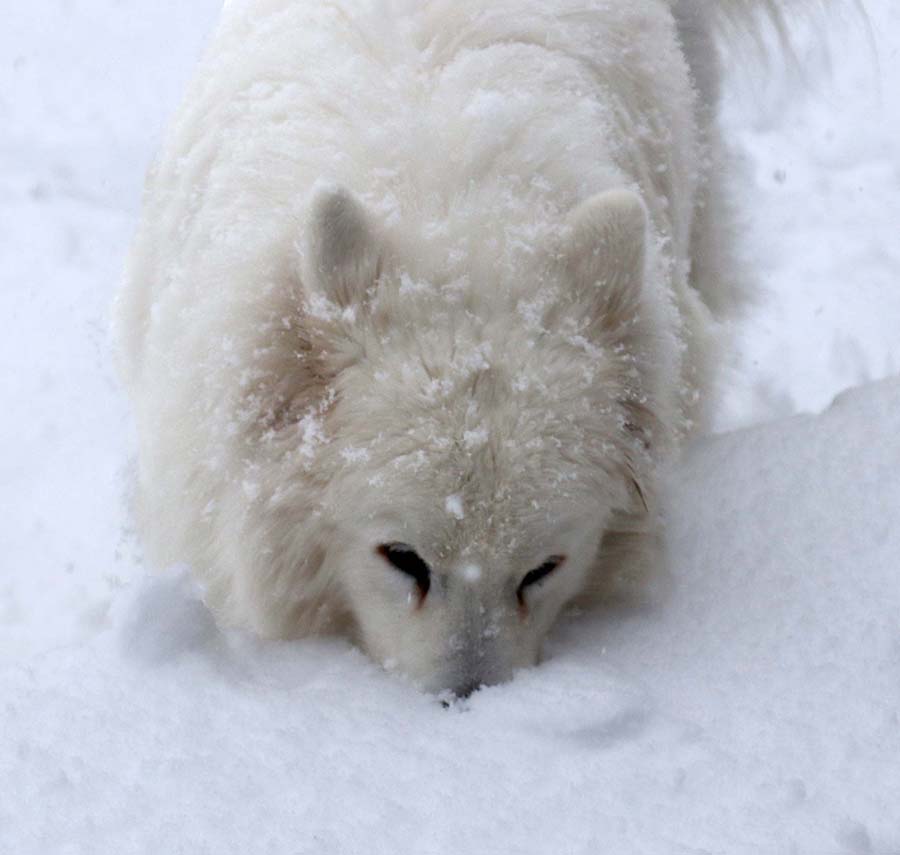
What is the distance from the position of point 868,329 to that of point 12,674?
13.9ft

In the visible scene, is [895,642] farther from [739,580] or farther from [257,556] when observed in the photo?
[257,556]

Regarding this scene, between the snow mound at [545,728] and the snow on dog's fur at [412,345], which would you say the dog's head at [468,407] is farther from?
the snow mound at [545,728]

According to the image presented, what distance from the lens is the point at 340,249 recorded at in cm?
259

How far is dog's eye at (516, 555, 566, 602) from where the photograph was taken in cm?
285

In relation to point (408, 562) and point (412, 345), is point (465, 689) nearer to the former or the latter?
point (408, 562)

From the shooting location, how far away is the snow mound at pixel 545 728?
223cm

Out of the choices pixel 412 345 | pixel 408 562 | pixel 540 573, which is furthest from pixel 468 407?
pixel 540 573

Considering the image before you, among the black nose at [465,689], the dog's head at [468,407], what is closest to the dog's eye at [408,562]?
the dog's head at [468,407]

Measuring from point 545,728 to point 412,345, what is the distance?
856 millimetres

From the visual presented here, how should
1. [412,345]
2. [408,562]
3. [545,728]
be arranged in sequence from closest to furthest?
[545,728] < [412,345] < [408,562]

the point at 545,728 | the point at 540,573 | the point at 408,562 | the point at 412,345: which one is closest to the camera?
the point at 545,728

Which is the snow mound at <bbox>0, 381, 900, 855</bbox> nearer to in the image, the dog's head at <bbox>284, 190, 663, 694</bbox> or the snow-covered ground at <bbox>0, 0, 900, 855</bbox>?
the snow-covered ground at <bbox>0, 0, 900, 855</bbox>

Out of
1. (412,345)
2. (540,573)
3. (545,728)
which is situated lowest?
(545,728)

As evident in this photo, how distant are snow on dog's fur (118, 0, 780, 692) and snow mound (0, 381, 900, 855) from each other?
0.60 feet
